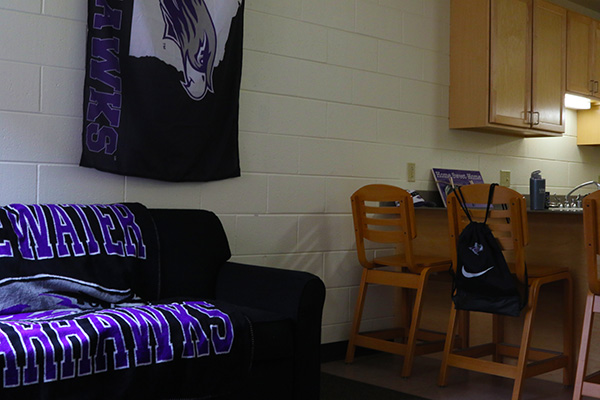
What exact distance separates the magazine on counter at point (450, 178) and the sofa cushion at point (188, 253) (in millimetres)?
1873

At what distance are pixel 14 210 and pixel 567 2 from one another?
185 inches

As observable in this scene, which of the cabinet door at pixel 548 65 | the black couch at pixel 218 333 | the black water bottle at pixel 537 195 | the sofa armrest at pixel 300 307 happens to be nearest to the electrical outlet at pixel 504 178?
the cabinet door at pixel 548 65

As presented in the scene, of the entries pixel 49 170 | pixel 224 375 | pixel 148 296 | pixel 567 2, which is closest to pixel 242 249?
pixel 148 296

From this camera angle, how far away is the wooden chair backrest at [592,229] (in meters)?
2.81

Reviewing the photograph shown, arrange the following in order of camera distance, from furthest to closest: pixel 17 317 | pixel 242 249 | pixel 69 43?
1. pixel 242 249
2. pixel 69 43
3. pixel 17 317

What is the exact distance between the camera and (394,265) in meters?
3.76

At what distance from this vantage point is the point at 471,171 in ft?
15.7

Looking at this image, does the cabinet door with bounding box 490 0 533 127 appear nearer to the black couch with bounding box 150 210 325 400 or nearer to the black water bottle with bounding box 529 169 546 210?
the black water bottle with bounding box 529 169 546 210

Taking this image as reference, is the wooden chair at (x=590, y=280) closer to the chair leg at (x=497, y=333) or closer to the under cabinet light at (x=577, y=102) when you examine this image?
the chair leg at (x=497, y=333)

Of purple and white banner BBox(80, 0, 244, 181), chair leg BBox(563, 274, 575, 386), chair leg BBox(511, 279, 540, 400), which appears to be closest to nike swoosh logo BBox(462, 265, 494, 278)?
chair leg BBox(511, 279, 540, 400)

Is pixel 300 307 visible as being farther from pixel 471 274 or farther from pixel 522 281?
pixel 522 281

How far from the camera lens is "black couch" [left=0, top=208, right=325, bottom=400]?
210cm

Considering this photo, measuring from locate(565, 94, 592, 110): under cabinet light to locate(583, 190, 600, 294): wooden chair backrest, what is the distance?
9.14 feet

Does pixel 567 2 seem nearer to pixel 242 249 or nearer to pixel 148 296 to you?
pixel 242 249
